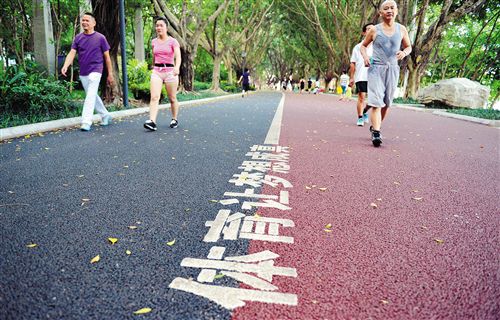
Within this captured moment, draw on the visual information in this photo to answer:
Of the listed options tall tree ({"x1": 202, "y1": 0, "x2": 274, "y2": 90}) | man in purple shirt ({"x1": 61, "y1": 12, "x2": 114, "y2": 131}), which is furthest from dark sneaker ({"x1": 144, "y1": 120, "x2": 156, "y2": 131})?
tall tree ({"x1": 202, "y1": 0, "x2": 274, "y2": 90})

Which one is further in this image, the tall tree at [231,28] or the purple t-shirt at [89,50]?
the tall tree at [231,28]

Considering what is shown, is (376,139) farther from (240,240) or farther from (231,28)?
(231,28)

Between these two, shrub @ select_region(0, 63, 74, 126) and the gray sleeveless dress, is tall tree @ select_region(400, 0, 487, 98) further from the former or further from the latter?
shrub @ select_region(0, 63, 74, 126)

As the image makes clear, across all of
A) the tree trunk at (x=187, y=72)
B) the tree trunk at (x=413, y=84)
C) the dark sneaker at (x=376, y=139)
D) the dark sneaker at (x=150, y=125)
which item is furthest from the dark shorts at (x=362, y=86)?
the tree trunk at (x=413, y=84)

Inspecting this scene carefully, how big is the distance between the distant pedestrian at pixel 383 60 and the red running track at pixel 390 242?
1194 millimetres

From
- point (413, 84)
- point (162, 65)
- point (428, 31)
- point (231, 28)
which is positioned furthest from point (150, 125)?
point (231, 28)

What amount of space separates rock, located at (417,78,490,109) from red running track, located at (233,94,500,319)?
11875 mm

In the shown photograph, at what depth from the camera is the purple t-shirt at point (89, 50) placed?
666cm

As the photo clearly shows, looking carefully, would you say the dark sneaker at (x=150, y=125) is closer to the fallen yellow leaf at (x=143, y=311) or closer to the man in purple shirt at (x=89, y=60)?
the man in purple shirt at (x=89, y=60)

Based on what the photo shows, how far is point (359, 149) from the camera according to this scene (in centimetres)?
540

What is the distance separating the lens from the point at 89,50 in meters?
6.66

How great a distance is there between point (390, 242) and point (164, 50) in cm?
567

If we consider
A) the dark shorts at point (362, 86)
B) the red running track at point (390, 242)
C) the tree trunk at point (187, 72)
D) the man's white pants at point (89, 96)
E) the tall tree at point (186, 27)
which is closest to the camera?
the red running track at point (390, 242)

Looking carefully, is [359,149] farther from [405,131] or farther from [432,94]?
[432,94]
